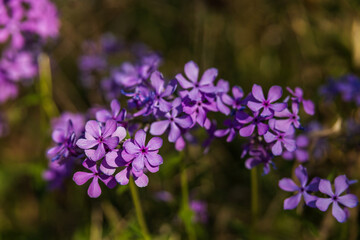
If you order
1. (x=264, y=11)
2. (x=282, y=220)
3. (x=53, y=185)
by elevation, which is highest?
(x=264, y=11)

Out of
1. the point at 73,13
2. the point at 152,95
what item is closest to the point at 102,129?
the point at 152,95

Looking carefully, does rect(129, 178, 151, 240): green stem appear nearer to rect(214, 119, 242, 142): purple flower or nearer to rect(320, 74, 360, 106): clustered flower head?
rect(214, 119, 242, 142): purple flower

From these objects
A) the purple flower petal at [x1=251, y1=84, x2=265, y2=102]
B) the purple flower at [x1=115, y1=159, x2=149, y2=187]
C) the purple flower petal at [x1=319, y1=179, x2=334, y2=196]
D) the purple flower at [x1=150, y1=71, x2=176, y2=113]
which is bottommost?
the purple flower petal at [x1=319, y1=179, x2=334, y2=196]

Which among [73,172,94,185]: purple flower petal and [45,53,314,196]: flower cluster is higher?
[45,53,314,196]: flower cluster

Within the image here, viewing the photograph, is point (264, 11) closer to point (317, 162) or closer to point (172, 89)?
point (317, 162)

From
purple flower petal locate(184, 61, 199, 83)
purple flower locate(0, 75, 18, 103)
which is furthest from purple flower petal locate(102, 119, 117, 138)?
purple flower locate(0, 75, 18, 103)

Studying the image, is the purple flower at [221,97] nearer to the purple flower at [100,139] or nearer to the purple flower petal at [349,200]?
the purple flower at [100,139]

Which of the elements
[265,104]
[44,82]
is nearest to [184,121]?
[265,104]
